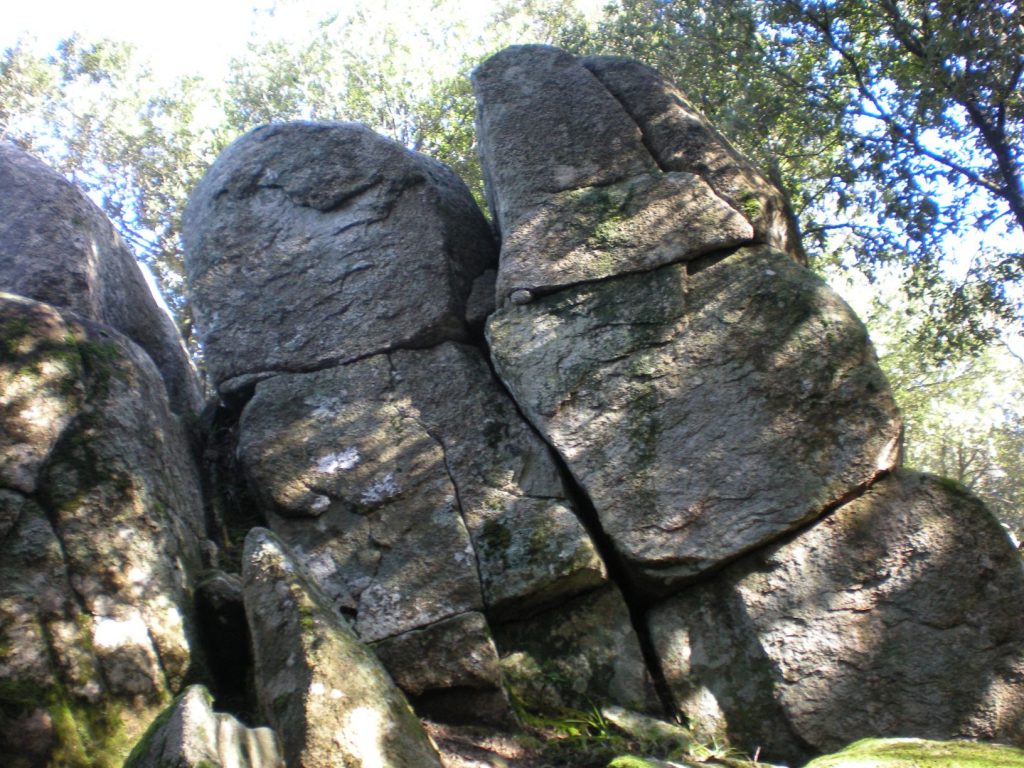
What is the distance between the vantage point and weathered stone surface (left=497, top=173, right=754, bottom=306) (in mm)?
7746

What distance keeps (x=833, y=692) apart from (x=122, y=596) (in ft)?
15.3

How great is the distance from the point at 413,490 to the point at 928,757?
4.46 m

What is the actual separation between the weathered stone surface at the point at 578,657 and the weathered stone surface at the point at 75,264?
168 inches

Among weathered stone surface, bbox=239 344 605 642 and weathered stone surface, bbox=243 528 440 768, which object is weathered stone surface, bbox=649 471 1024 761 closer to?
weathered stone surface, bbox=239 344 605 642

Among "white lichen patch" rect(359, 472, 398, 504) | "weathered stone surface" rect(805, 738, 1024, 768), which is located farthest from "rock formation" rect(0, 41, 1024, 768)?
"weathered stone surface" rect(805, 738, 1024, 768)

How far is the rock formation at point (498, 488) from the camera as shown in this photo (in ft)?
18.6

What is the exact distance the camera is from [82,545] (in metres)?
5.88

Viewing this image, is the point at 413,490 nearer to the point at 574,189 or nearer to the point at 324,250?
the point at 324,250

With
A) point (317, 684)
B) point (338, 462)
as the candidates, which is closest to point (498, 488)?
point (338, 462)

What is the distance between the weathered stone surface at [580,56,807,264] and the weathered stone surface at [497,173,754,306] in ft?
0.83

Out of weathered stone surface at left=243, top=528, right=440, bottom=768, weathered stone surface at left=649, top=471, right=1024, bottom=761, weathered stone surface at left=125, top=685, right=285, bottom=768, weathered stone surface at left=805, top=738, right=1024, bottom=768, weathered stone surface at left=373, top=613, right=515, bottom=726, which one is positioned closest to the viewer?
weathered stone surface at left=805, top=738, right=1024, bottom=768

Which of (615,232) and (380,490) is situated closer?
(380,490)

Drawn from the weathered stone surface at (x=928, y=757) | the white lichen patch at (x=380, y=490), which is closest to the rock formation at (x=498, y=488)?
the white lichen patch at (x=380, y=490)

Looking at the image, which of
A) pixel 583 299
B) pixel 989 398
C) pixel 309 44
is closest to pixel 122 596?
pixel 583 299
